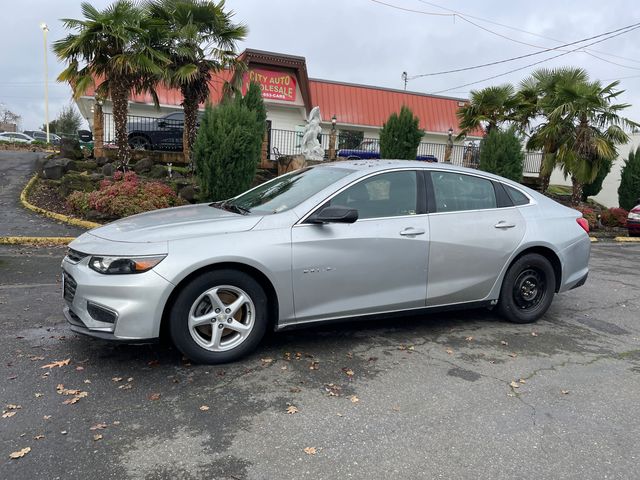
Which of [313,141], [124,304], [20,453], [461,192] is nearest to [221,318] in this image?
[124,304]

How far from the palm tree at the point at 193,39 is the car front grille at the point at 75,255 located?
32.0ft

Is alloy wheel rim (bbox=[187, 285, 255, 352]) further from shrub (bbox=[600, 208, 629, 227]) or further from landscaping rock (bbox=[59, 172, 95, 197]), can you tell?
shrub (bbox=[600, 208, 629, 227])

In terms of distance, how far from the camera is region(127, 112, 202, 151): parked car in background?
16297 mm

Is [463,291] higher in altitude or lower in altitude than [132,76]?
lower

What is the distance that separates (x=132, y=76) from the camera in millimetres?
12789

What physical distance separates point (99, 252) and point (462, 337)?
129 inches

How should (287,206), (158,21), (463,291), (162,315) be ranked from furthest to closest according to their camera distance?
(158,21) < (463,291) < (287,206) < (162,315)

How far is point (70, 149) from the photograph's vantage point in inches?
559

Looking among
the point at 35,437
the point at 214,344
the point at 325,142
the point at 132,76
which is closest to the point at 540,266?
A: the point at 214,344

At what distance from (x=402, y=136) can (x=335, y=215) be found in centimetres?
1207

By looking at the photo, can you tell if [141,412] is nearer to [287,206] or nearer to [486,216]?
[287,206]

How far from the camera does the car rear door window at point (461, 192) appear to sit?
4.83 meters

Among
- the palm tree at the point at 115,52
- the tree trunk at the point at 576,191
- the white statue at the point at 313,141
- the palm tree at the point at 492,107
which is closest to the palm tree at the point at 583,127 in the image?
the tree trunk at the point at 576,191

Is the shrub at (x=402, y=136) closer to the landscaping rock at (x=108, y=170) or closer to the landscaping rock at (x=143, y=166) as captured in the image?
the landscaping rock at (x=143, y=166)
